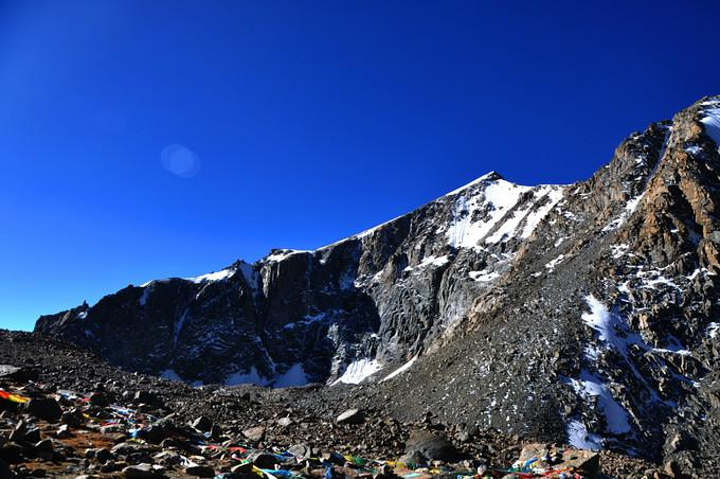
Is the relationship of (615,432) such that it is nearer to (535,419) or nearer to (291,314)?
(535,419)

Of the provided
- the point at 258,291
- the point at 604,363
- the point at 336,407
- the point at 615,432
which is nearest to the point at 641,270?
the point at 604,363

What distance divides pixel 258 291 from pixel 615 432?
424 feet

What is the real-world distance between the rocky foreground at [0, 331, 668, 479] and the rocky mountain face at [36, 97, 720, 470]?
19.5 m

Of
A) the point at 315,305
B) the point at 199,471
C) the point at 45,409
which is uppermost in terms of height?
the point at 315,305

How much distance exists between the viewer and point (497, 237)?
10338 cm

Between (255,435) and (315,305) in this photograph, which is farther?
(315,305)

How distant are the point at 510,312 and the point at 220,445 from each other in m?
51.8

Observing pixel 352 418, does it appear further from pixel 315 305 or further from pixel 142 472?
pixel 315 305

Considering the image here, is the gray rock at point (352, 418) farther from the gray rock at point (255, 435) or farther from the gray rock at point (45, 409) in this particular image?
the gray rock at point (45, 409)

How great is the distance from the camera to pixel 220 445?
13664 mm

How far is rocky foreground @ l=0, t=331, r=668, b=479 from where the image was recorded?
8227 mm

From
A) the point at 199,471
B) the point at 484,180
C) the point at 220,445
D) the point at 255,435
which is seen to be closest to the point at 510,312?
the point at 255,435

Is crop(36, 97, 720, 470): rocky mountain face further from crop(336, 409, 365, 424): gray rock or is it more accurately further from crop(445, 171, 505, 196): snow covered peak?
crop(336, 409, 365, 424): gray rock

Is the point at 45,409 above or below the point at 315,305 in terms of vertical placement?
below
